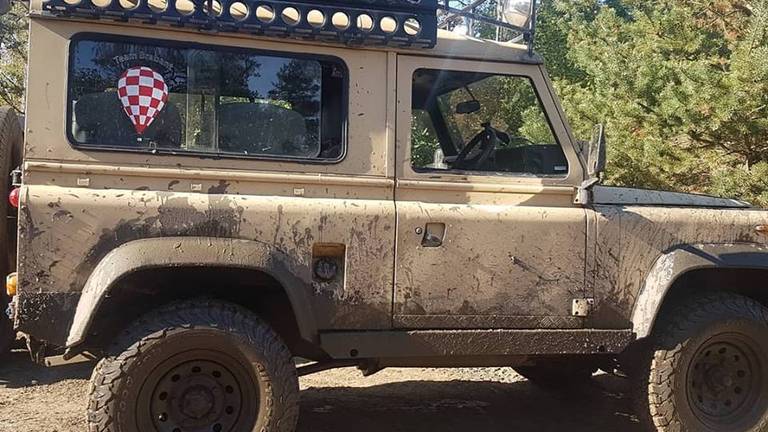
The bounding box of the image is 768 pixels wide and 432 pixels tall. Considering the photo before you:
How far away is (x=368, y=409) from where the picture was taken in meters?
5.15

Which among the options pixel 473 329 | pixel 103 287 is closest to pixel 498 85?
pixel 473 329

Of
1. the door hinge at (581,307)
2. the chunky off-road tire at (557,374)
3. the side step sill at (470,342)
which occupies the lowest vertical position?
the chunky off-road tire at (557,374)

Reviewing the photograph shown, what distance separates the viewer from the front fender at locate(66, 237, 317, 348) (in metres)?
3.39

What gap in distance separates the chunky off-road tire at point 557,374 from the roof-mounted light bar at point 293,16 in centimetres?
249

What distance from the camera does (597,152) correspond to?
3912mm

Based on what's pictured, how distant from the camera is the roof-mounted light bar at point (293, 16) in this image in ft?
11.7

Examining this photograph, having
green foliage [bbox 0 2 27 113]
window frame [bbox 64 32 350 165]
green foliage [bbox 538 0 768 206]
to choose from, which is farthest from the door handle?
green foliage [bbox 0 2 27 113]

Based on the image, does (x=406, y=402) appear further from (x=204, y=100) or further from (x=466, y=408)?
(x=204, y=100)

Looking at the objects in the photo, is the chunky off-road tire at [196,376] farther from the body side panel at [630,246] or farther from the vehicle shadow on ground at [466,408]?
the body side panel at [630,246]

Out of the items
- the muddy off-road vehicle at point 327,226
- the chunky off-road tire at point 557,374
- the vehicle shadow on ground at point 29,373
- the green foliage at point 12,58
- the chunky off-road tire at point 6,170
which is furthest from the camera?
the green foliage at point 12,58

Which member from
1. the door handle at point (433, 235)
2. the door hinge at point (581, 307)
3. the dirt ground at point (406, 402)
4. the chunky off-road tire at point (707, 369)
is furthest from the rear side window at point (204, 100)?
the chunky off-road tire at point (707, 369)

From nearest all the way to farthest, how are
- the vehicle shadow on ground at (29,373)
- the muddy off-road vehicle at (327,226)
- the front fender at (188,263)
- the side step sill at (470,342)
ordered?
the front fender at (188,263)
the muddy off-road vehicle at (327,226)
the side step sill at (470,342)
the vehicle shadow on ground at (29,373)

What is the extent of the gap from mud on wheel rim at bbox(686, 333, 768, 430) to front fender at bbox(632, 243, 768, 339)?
0.43 m

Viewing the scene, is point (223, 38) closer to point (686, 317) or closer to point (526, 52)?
point (526, 52)
